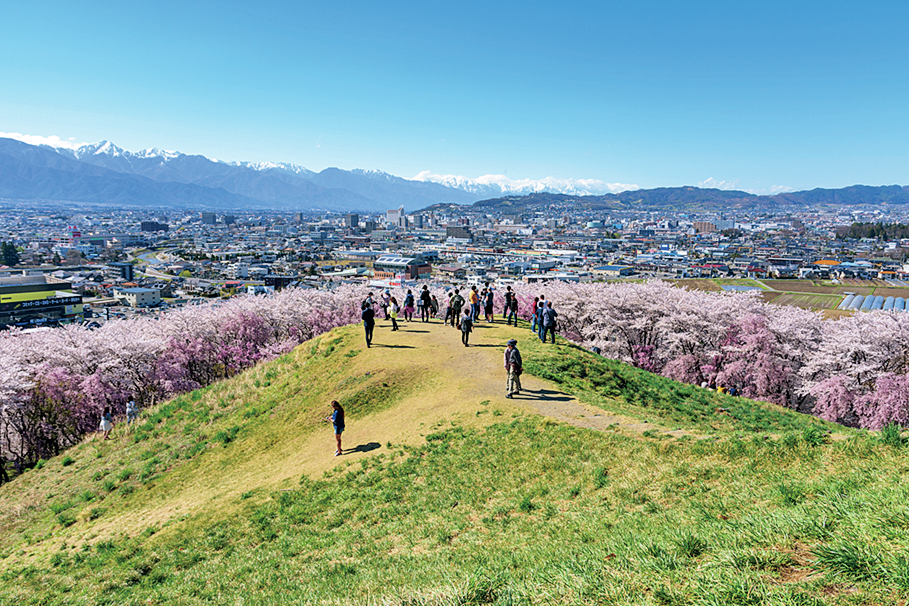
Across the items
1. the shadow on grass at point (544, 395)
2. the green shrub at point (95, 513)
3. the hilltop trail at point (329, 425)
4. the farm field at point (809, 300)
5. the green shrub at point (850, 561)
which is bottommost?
the farm field at point (809, 300)

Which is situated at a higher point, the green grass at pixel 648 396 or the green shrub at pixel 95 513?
the green grass at pixel 648 396

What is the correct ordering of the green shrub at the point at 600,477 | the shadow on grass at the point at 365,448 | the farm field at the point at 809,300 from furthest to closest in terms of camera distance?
the farm field at the point at 809,300
the shadow on grass at the point at 365,448
the green shrub at the point at 600,477

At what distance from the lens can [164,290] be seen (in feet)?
348

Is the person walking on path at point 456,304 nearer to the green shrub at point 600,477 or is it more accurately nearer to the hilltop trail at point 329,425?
the hilltop trail at point 329,425

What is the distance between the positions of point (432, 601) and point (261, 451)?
38.6ft

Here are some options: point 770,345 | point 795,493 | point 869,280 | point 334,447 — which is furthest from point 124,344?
point 869,280

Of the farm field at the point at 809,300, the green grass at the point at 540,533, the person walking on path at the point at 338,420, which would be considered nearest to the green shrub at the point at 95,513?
the green grass at the point at 540,533

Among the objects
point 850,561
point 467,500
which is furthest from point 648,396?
point 850,561

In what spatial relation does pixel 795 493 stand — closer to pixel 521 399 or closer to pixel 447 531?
pixel 447 531

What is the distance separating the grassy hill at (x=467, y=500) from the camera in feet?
17.3

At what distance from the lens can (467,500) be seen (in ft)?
31.6

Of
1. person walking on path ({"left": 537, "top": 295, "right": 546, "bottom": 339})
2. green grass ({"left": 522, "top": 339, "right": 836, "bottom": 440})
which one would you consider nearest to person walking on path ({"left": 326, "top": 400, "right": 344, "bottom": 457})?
green grass ({"left": 522, "top": 339, "right": 836, "bottom": 440})

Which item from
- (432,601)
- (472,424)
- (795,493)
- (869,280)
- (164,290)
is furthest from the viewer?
(869,280)

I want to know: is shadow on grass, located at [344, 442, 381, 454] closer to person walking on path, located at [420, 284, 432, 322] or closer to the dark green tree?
person walking on path, located at [420, 284, 432, 322]
